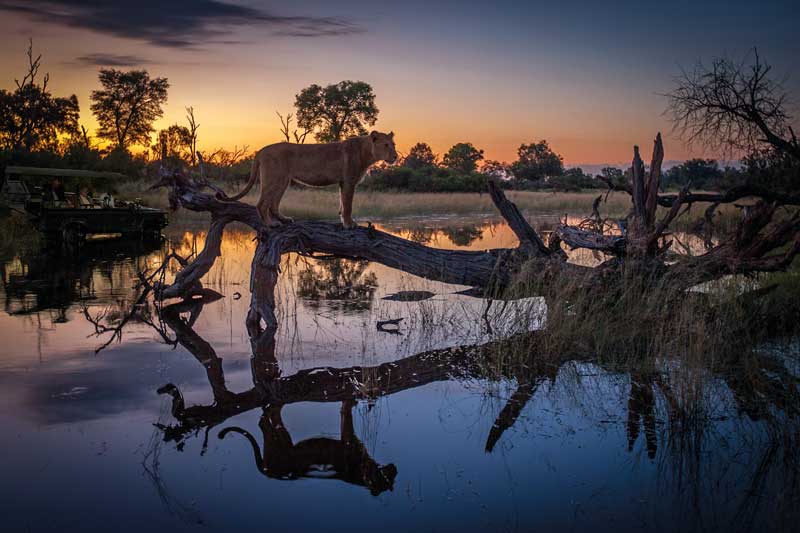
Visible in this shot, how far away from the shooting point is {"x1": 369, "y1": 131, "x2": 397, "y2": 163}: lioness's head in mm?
11109

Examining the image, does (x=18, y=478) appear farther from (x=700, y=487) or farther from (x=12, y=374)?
(x=700, y=487)

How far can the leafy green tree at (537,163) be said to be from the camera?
7763 centimetres

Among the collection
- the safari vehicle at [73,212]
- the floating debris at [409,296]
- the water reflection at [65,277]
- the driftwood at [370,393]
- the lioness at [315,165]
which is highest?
the lioness at [315,165]

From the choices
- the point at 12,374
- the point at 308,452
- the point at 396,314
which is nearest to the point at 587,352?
the point at 396,314

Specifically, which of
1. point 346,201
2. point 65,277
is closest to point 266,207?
point 346,201

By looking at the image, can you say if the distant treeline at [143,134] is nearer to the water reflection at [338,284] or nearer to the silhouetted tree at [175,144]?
the silhouetted tree at [175,144]

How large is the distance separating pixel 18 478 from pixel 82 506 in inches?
30.6

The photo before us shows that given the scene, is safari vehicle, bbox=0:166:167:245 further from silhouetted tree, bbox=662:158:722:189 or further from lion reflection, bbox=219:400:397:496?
silhouetted tree, bbox=662:158:722:189

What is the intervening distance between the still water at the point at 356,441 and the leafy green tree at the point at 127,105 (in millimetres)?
54242

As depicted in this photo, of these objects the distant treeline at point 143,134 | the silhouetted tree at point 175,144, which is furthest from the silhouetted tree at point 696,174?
the silhouetted tree at point 175,144

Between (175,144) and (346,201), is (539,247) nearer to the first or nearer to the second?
(346,201)

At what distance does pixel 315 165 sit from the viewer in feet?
35.1

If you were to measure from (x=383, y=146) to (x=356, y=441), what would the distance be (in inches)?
248

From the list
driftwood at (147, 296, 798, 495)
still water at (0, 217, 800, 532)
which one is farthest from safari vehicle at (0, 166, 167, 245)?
driftwood at (147, 296, 798, 495)
